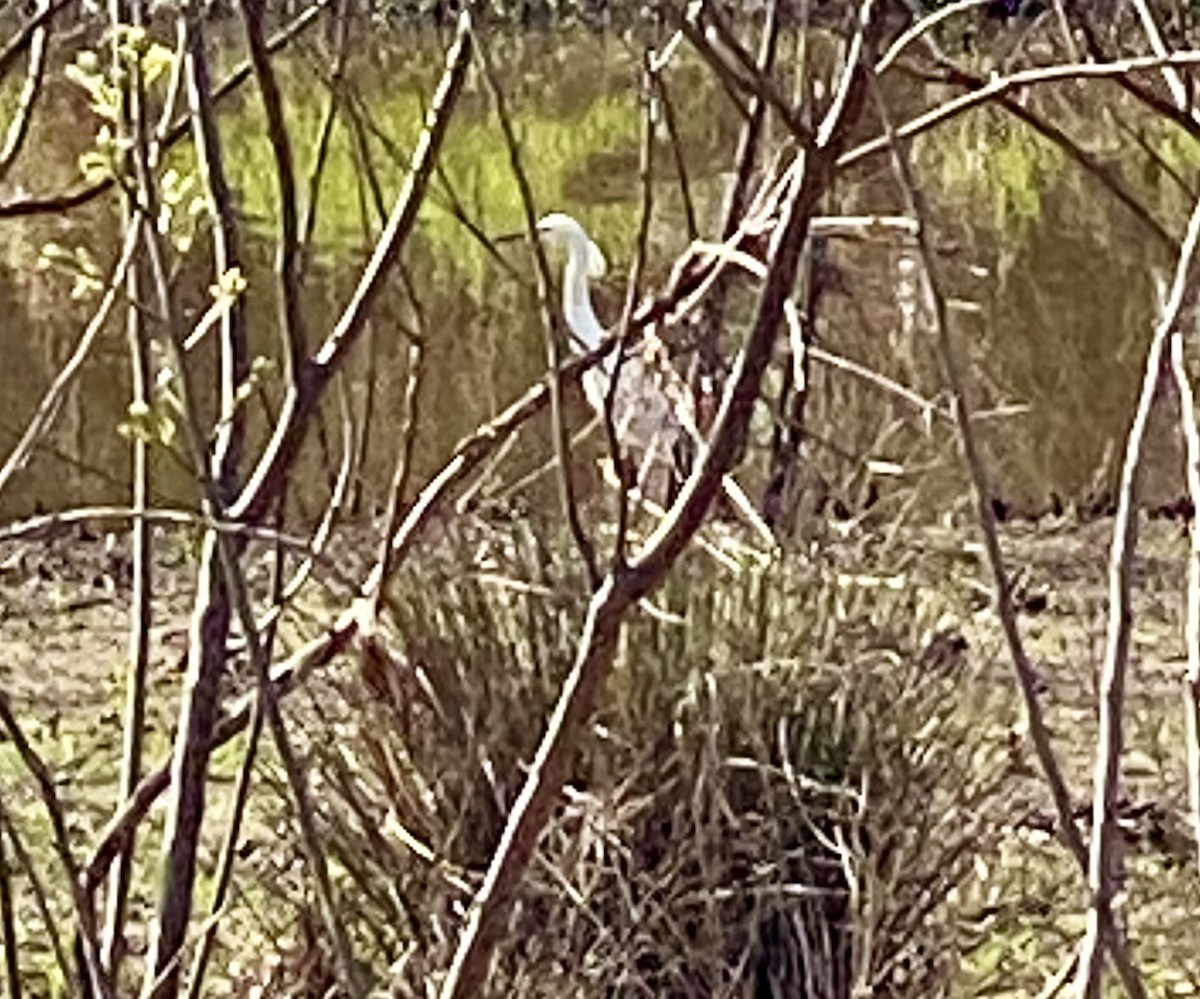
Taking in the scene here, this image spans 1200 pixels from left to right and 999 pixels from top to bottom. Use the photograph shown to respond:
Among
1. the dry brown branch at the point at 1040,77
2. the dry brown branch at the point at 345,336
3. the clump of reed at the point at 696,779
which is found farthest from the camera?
the clump of reed at the point at 696,779

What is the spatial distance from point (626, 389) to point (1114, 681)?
12.0 feet

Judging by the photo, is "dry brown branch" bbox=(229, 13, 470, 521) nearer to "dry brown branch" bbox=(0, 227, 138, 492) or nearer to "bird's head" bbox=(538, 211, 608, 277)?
"dry brown branch" bbox=(0, 227, 138, 492)

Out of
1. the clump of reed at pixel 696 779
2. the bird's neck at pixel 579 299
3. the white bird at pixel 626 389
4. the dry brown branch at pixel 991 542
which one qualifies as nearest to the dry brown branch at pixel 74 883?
the white bird at pixel 626 389

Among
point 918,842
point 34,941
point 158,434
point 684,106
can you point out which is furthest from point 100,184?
point 684,106

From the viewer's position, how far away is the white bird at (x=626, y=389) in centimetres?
171

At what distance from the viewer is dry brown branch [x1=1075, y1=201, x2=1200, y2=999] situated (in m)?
0.95

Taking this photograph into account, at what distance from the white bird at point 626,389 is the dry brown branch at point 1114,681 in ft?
1.06

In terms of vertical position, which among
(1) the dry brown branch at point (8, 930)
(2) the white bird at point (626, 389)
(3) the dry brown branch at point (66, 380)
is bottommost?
(2) the white bird at point (626, 389)

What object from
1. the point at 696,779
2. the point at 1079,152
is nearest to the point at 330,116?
the point at 1079,152

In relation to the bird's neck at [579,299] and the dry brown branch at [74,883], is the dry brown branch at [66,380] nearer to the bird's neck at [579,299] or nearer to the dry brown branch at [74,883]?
the dry brown branch at [74,883]

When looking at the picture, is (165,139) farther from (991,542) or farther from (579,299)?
(579,299)

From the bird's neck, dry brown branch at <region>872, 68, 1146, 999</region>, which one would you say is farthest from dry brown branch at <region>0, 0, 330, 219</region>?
the bird's neck

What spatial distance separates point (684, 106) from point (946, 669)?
21.0ft

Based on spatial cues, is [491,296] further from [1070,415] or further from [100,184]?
[100,184]
